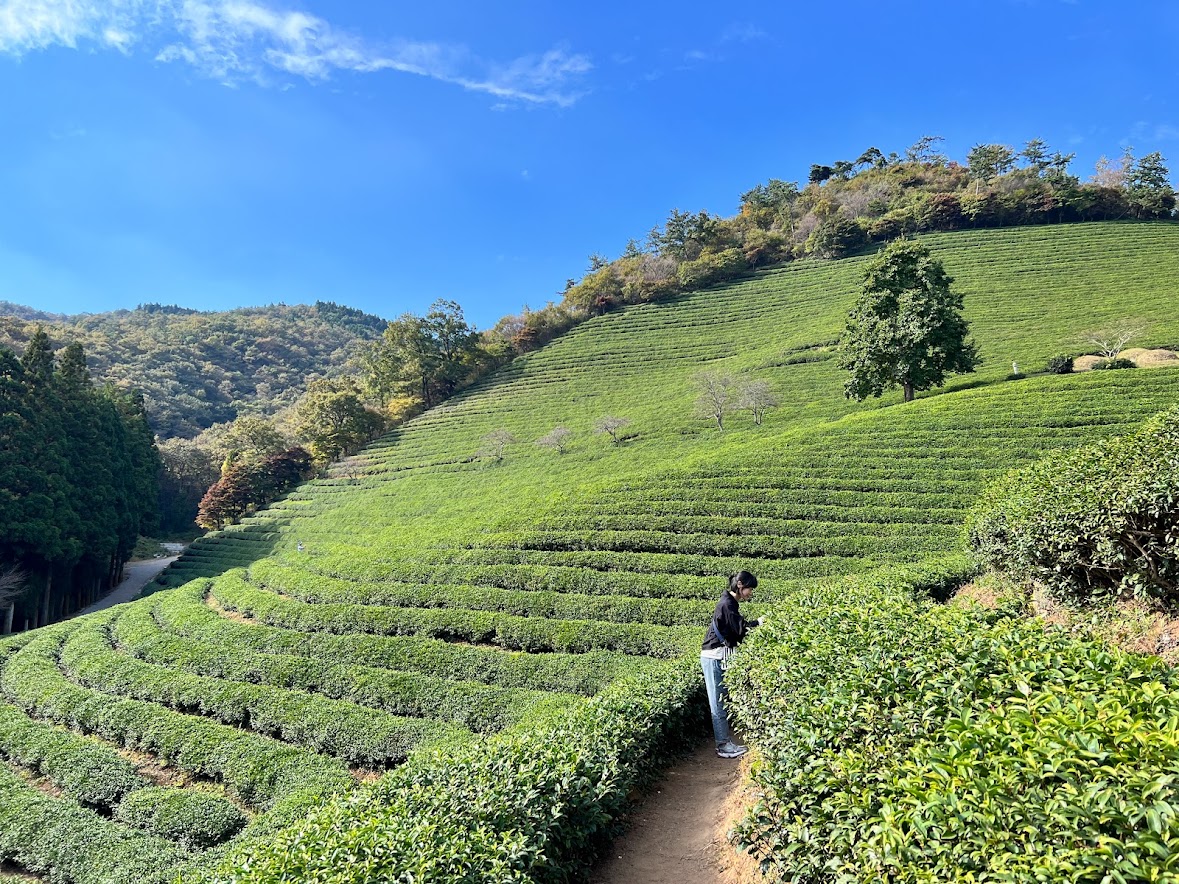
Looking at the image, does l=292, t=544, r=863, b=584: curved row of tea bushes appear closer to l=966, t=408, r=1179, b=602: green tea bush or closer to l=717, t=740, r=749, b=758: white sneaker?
l=717, t=740, r=749, b=758: white sneaker

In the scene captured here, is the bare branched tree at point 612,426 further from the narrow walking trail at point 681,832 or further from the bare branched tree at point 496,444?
the narrow walking trail at point 681,832

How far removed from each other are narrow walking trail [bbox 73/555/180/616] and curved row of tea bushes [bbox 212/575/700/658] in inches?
856

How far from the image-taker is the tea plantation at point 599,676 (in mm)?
2801

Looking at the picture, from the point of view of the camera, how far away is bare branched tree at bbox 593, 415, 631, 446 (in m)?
35.5

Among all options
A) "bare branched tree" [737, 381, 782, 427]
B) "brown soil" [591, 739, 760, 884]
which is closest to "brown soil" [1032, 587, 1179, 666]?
"brown soil" [591, 739, 760, 884]

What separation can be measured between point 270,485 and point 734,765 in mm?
51791

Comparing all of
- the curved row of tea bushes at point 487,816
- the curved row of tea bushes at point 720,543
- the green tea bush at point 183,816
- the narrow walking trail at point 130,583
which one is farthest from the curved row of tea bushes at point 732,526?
the narrow walking trail at point 130,583

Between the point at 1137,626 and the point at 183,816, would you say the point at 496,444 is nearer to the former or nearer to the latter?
the point at 183,816

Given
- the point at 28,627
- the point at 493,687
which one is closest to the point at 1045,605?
the point at 493,687

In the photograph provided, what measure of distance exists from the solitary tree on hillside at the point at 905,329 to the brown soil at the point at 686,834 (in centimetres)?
2453

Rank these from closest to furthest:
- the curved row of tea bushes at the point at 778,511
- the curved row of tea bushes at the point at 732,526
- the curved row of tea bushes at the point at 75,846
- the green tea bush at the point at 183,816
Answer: the curved row of tea bushes at the point at 75,846 < the green tea bush at the point at 183,816 < the curved row of tea bushes at the point at 732,526 < the curved row of tea bushes at the point at 778,511

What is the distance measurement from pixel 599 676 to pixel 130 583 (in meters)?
40.6

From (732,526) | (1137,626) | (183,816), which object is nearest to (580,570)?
(732,526)

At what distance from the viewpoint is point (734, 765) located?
7031mm
